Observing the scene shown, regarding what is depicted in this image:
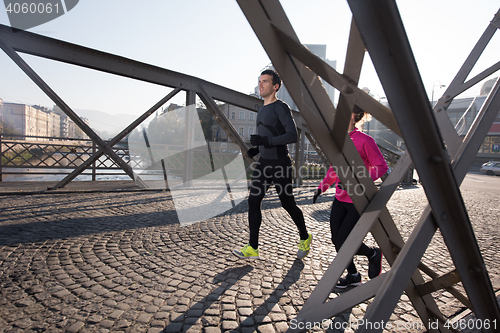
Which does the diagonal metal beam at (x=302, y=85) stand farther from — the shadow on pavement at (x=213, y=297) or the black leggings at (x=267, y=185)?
the black leggings at (x=267, y=185)

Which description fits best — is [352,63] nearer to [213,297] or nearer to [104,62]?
[213,297]

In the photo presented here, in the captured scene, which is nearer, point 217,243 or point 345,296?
point 345,296

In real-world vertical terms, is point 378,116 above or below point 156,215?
above

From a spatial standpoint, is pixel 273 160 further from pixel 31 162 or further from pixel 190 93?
pixel 31 162

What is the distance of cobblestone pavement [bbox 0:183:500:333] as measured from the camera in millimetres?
1869

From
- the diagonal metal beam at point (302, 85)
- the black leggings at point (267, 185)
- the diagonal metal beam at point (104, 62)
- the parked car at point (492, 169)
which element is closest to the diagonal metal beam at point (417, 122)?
the diagonal metal beam at point (302, 85)

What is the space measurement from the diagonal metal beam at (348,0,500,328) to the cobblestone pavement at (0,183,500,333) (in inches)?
44.1

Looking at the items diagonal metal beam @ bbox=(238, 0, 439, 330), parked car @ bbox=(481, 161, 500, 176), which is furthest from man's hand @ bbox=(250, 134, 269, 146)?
parked car @ bbox=(481, 161, 500, 176)

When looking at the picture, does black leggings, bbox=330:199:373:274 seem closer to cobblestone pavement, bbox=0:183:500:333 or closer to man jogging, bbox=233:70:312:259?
cobblestone pavement, bbox=0:183:500:333

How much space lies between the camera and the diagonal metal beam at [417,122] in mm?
811

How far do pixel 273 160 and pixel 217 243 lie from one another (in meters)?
1.31

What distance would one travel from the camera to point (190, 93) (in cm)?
742

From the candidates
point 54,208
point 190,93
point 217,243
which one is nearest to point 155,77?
point 190,93

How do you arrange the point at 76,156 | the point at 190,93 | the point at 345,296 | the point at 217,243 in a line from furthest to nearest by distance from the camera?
the point at 76,156, the point at 190,93, the point at 217,243, the point at 345,296
